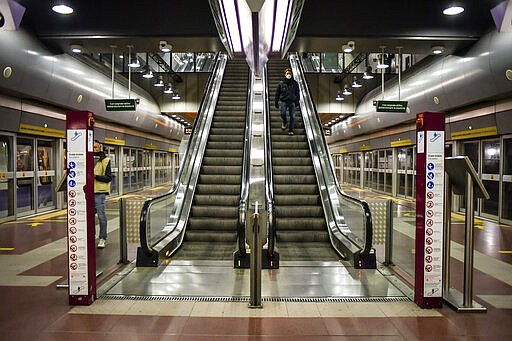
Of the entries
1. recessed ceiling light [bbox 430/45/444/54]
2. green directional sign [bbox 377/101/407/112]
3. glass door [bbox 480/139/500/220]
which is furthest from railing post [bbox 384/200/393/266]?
glass door [bbox 480/139/500/220]

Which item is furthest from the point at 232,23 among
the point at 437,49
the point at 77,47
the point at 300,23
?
the point at 437,49

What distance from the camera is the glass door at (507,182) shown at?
9.09 m

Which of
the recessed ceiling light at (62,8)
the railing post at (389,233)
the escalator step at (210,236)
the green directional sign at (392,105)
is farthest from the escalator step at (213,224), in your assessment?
the green directional sign at (392,105)

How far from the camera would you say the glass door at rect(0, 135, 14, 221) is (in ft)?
29.5

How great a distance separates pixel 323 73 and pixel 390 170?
204 inches

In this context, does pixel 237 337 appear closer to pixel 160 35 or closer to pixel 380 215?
pixel 380 215

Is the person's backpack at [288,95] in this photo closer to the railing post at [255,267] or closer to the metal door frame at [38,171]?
the railing post at [255,267]

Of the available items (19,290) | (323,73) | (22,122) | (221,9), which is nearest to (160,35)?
(221,9)

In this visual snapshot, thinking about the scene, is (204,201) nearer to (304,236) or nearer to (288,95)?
(304,236)

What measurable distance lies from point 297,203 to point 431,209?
368cm

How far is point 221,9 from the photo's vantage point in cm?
496

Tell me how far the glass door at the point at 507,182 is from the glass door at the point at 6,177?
37.9 feet

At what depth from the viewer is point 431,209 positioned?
153 inches

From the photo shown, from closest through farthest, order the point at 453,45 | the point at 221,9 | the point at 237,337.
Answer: the point at 237,337, the point at 221,9, the point at 453,45
